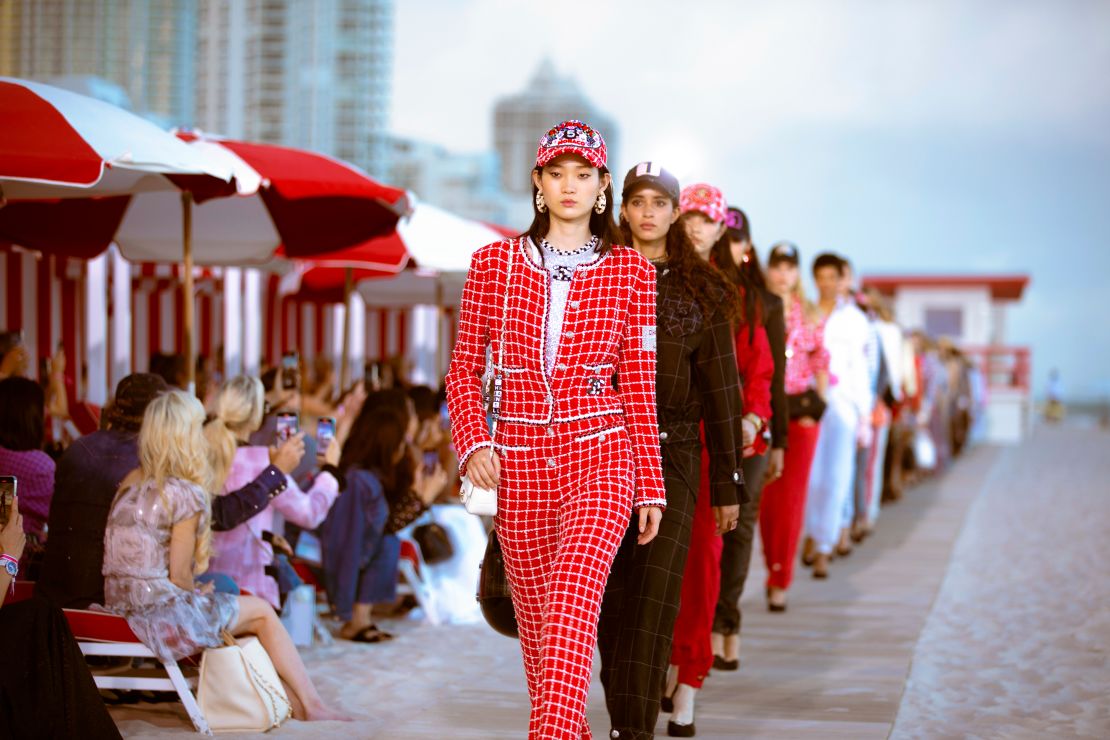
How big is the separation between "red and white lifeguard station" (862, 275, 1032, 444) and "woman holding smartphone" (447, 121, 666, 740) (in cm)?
2962

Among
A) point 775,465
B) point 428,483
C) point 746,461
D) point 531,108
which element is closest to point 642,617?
point 746,461

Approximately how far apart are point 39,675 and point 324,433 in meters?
2.37

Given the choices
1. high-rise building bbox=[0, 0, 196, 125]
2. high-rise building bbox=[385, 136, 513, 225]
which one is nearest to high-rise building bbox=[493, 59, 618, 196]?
high-rise building bbox=[385, 136, 513, 225]

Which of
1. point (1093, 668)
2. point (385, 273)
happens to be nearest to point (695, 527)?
point (1093, 668)

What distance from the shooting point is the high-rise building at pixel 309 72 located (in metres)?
65.8

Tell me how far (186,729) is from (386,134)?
2608 inches

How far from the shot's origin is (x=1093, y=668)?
6508 mm

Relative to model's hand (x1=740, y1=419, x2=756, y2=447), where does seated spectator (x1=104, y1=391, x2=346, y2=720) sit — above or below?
below

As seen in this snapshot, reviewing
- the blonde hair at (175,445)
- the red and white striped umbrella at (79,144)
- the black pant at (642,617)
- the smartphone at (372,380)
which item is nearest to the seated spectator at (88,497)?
the blonde hair at (175,445)

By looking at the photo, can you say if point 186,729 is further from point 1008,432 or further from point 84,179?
point 1008,432

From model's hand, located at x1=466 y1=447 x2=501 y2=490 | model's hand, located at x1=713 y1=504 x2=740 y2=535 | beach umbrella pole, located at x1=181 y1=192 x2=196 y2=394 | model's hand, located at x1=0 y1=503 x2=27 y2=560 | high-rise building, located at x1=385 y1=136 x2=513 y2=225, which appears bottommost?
model's hand, located at x1=0 y1=503 x2=27 y2=560

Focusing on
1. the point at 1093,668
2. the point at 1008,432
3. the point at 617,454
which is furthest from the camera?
the point at 1008,432

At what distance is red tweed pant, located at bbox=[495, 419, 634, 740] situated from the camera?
3438 mm

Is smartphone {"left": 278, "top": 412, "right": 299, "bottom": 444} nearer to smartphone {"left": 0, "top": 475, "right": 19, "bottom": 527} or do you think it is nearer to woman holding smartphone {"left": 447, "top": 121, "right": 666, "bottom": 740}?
smartphone {"left": 0, "top": 475, "right": 19, "bottom": 527}
